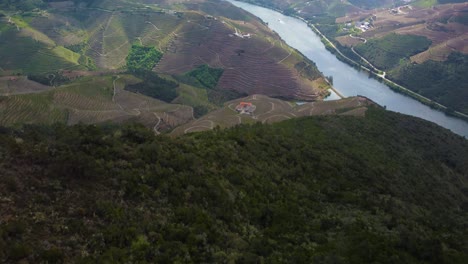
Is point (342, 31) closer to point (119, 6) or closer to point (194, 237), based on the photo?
point (119, 6)

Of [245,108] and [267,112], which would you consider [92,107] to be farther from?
[267,112]

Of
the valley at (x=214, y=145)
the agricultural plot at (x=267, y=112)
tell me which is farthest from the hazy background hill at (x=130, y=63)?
the agricultural plot at (x=267, y=112)

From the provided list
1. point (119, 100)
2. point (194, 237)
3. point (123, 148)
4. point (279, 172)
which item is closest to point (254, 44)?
point (119, 100)

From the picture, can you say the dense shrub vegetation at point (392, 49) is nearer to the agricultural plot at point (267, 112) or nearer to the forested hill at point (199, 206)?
the agricultural plot at point (267, 112)

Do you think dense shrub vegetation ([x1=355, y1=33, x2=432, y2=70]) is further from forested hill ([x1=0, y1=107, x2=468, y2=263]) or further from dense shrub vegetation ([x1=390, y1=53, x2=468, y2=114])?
forested hill ([x1=0, y1=107, x2=468, y2=263])

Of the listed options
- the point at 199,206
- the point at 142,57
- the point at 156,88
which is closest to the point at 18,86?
the point at 156,88
